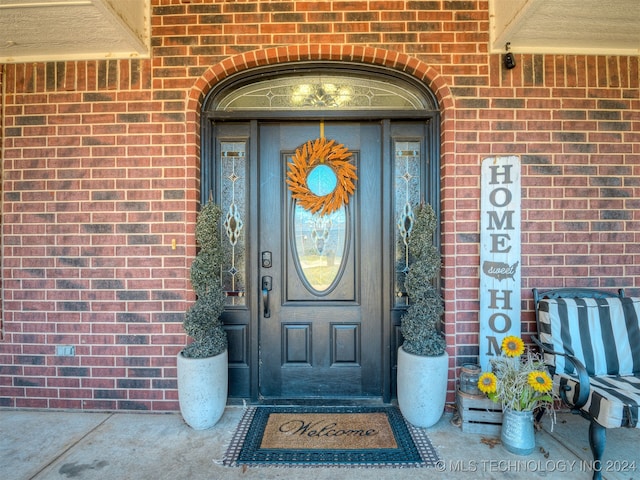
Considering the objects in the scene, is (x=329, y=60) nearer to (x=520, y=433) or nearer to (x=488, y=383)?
(x=488, y=383)

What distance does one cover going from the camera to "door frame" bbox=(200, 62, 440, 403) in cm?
288

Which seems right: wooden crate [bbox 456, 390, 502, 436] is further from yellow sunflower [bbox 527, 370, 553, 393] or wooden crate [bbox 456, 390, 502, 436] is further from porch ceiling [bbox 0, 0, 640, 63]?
porch ceiling [bbox 0, 0, 640, 63]

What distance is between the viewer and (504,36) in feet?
8.48

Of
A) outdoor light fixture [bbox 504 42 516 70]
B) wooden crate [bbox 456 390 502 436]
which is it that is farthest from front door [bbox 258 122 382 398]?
outdoor light fixture [bbox 504 42 516 70]

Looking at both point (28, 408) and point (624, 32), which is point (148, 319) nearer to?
point (28, 408)

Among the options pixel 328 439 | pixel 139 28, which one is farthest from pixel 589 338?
pixel 139 28

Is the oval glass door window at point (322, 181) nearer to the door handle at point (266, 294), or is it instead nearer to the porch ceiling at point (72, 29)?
the door handle at point (266, 294)

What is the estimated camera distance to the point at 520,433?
2.21 meters

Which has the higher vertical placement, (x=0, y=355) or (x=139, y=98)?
(x=139, y=98)

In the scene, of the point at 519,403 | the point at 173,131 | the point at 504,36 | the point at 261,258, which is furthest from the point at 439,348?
the point at 173,131

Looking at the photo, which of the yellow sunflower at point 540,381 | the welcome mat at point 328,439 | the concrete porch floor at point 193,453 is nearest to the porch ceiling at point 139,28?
the yellow sunflower at point 540,381

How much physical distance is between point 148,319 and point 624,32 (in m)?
4.08

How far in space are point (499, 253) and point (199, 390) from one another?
2372 mm

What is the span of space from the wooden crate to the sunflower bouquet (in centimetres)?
13
